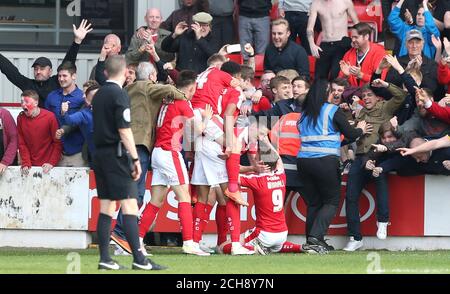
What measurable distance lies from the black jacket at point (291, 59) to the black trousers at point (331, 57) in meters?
0.46

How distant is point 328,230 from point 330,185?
122 cm

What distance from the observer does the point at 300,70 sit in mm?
19266

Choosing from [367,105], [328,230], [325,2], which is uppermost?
[325,2]

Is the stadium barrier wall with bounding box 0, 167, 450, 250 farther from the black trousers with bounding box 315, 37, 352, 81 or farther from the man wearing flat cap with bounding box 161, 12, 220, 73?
the black trousers with bounding box 315, 37, 352, 81

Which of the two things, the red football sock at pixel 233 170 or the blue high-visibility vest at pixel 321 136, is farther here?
the blue high-visibility vest at pixel 321 136

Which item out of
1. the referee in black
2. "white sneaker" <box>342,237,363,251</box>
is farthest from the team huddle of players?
the referee in black

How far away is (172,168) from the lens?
15.8m

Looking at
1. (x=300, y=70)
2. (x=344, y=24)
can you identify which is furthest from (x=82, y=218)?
(x=344, y=24)

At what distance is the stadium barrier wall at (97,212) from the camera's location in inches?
695

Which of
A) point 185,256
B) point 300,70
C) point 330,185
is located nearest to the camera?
point 185,256

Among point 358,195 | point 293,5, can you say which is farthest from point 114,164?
point 293,5

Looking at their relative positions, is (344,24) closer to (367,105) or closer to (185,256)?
(367,105)

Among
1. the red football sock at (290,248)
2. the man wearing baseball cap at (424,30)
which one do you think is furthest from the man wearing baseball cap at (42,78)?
the man wearing baseball cap at (424,30)

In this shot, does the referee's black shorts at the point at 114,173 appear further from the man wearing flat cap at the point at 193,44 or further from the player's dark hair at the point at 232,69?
the man wearing flat cap at the point at 193,44
